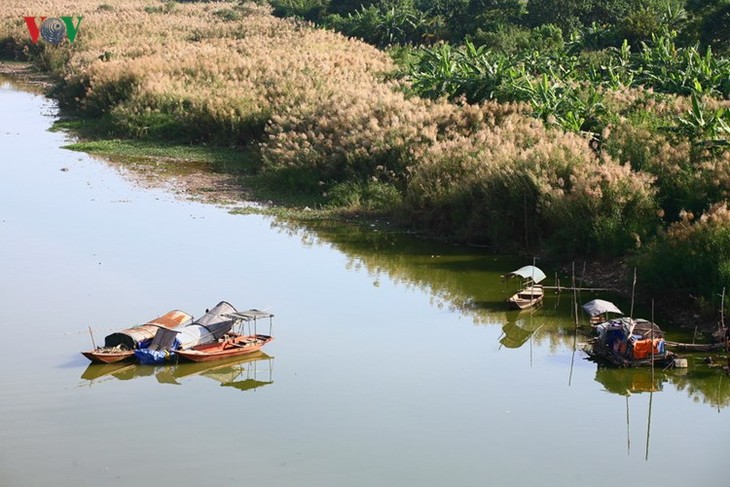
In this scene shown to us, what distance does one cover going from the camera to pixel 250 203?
2445 centimetres

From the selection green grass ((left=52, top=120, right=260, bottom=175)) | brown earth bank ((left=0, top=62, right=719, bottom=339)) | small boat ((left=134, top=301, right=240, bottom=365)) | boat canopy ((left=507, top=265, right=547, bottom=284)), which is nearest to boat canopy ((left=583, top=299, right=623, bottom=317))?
brown earth bank ((left=0, top=62, right=719, bottom=339))

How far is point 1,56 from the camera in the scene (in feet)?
183

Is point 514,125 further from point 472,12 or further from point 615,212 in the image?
point 472,12

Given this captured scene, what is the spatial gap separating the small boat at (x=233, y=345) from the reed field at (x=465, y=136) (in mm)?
5524

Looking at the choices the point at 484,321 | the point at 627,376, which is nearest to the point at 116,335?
the point at 484,321

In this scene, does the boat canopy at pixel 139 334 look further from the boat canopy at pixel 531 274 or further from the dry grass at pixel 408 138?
the dry grass at pixel 408 138

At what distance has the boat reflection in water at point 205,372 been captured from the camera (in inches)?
565

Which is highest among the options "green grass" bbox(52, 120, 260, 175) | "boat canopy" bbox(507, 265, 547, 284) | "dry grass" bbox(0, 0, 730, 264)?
"dry grass" bbox(0, 0, 730, 264)

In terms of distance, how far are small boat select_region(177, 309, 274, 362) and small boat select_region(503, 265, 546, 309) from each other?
3537mm

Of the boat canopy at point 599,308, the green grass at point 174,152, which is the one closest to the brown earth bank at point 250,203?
the green grass at point 174,152

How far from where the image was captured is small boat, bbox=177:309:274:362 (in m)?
14.8

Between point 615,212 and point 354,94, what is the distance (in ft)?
34.6

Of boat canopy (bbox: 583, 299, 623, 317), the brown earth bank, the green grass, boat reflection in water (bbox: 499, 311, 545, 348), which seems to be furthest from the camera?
the green grass

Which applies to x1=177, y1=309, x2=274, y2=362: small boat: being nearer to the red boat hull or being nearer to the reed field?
the red boat hull
